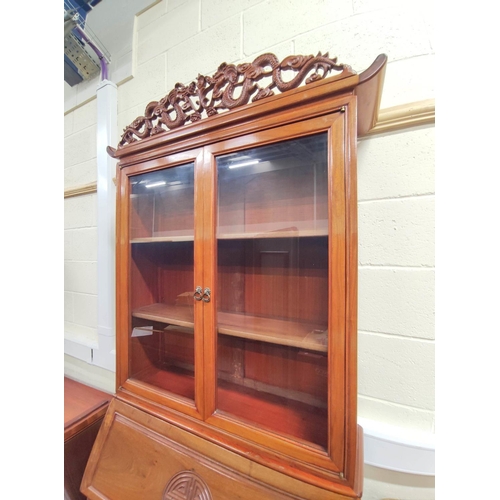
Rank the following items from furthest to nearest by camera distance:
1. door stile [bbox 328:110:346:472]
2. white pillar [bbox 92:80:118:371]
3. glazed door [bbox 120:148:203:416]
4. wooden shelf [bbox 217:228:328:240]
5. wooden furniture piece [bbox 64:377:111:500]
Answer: white pillar [bbox 92:80:118:371] → wooden furniture piece [bbox 64:377:111:500] → glazed door [bbox 120:148:203:416] → wooden shelf [bbox 217:228:328:240] → door stile [bbox 328:110:346:472]

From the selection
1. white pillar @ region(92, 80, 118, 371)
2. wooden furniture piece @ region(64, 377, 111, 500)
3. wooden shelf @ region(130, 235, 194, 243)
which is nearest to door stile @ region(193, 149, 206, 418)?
wooden shelf @ region(130, 235, 194, 243)

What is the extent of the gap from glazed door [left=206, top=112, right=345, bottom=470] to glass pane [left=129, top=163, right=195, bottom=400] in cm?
13

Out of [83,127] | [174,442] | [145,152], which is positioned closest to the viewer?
[174,442]

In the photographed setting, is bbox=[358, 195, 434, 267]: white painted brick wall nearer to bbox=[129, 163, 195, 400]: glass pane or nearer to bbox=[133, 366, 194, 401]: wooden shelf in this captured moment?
bbox=[129, 163, 195, 400]: glass pane

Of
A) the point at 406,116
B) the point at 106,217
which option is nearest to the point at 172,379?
the point at 106,217

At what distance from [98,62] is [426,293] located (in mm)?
1838

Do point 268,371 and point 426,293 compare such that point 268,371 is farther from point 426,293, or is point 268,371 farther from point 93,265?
point 93,265

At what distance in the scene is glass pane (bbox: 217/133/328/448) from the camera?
1.87 feet

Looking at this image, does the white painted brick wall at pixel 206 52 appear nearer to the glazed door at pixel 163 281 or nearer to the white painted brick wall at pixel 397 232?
the glazed door at pixel 163 281

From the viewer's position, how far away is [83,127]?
52.6 inches

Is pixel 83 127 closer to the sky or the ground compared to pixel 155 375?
closer to the sky

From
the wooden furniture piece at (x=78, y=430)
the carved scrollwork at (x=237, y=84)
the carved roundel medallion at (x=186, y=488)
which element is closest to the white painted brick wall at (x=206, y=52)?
the carved scrollwork at (x=237, y=84)
